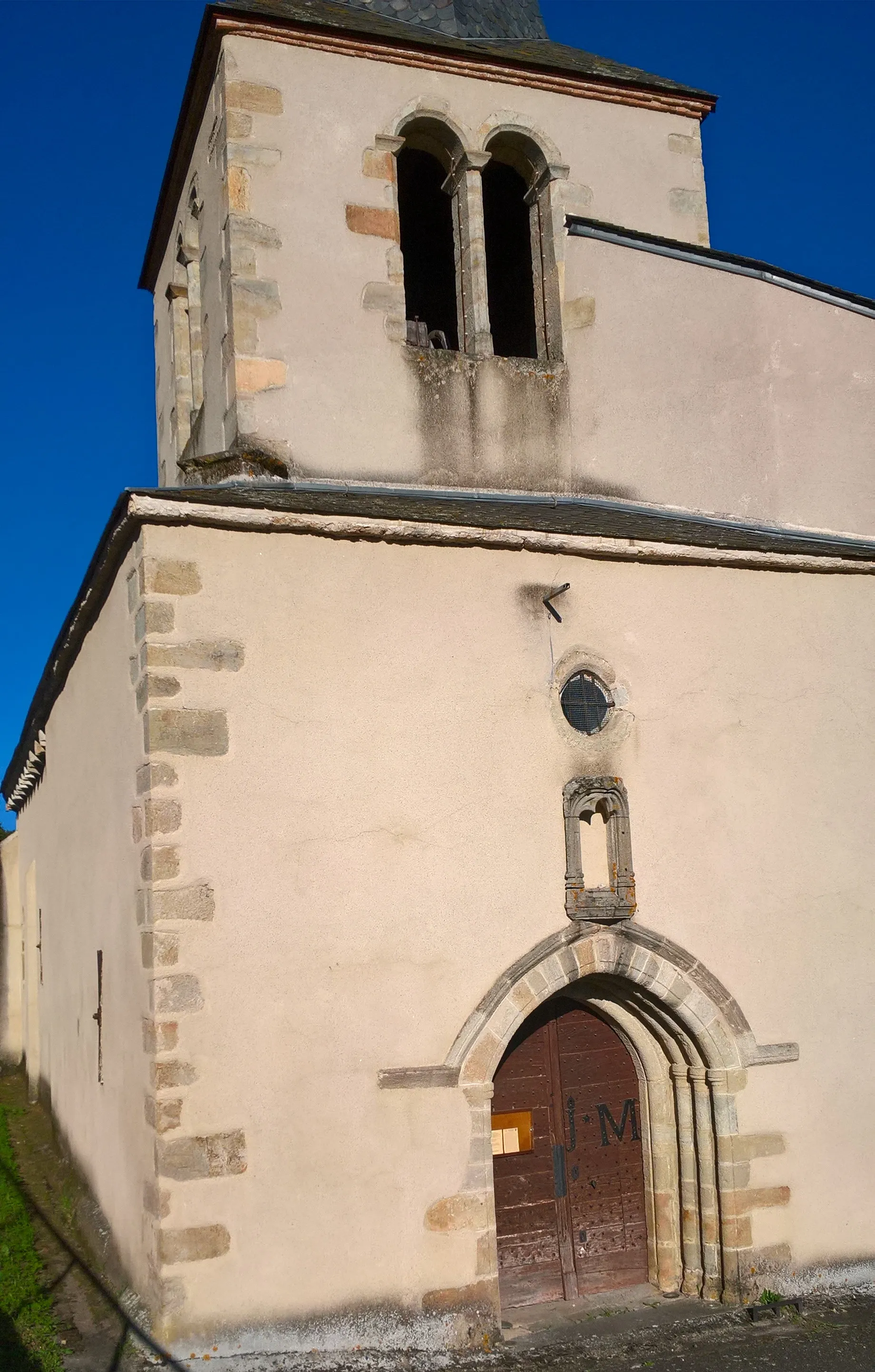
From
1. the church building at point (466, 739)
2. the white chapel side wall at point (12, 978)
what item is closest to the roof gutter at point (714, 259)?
the church building at point (466, 739)

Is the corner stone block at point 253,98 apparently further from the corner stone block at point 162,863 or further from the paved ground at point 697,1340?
the paved ground at point 697,1340

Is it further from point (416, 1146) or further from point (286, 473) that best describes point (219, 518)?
point (416, 1146)

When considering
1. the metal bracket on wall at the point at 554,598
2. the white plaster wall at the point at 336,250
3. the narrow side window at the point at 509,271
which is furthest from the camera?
the narrow side window at the point at 509,271

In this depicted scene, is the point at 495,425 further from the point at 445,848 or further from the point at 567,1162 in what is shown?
the point at 567,1162

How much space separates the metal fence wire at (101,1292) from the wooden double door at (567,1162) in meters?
1.96

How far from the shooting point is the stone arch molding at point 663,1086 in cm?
606

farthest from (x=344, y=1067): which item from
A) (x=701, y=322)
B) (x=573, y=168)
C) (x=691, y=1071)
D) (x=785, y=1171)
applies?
(x=573, y=168)

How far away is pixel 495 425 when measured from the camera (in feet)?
25.5

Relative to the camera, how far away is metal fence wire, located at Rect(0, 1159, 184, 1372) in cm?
531

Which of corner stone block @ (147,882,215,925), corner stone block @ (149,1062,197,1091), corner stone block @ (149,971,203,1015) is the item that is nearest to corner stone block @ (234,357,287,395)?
corner stone block @ (147,882,215,925)

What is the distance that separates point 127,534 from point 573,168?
4.30 m

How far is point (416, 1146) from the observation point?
19.5ft

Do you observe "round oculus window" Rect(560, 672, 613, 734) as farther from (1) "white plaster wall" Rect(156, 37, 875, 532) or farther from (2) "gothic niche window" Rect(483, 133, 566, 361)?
(2) "gothic niche window" Rect(483, 133, 566, 361)

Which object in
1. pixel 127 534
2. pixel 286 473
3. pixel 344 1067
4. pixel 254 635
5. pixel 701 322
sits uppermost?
pixel 701 322
